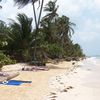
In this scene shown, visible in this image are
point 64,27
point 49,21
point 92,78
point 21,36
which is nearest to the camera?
point 92,78

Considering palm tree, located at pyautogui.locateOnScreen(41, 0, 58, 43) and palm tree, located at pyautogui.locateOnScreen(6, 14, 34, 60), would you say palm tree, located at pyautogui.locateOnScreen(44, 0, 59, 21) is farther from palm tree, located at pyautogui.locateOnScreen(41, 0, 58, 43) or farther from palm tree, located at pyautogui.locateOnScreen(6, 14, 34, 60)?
palm tree, located at pyautogui.locateOnScreen(6, 14, 34, 60)

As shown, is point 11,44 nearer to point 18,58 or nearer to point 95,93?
point 18,58

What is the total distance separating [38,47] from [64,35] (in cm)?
2439

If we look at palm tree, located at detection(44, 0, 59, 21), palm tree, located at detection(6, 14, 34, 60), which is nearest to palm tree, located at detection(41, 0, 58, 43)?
palm tree, located at detection(44, 0, 59, 21)

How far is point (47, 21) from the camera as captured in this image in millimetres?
45188

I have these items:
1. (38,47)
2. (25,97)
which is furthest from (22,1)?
(25,97)

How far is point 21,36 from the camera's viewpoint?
32.9 metres

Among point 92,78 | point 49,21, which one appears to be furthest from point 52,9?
point 92,78

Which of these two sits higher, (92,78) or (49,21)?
(49,21)

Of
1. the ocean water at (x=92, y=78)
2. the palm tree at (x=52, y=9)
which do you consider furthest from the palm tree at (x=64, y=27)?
the ocean water at (x=92, y=78)

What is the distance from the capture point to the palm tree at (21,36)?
108 ft

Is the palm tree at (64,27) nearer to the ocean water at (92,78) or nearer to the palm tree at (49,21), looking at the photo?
the palm tree at (49,21)

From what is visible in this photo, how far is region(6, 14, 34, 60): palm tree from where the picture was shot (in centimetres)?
3284

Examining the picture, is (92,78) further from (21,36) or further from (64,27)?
(64,27)
